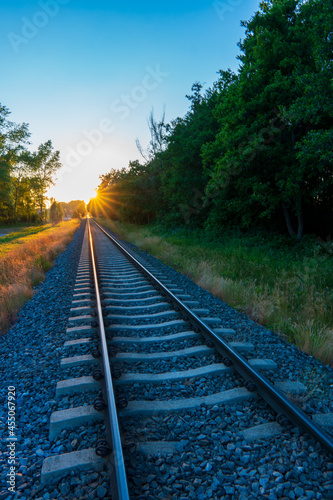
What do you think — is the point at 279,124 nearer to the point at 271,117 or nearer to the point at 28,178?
the point at 271,117

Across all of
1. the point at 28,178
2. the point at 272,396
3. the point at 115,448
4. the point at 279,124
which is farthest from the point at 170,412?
the point at 28,178

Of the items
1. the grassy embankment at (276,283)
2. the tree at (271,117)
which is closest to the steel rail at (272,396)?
the grassy embankment at (276,283)

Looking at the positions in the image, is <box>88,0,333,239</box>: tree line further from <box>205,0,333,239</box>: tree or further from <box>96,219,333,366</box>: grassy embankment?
<box>96,219,333,366</box>: grassy embankment

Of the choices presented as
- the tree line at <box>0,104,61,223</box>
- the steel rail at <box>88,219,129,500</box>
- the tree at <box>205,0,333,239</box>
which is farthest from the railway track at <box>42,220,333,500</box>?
the tree line at <box>0,104,61,223</box>

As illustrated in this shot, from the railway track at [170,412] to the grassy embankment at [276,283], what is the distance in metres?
1.16

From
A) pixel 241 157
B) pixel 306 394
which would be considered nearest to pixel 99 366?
pixel 306 394

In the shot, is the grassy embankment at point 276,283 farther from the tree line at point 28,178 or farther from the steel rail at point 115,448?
the tree line at point 28,178

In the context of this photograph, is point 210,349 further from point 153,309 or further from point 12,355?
point 12,355

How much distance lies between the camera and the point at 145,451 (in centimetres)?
245

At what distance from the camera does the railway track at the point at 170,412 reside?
2221mm

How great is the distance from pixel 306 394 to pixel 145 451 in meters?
1.91

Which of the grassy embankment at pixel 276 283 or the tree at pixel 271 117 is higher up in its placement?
the tree at pixel 271 117

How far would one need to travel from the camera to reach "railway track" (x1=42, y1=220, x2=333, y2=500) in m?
2.22

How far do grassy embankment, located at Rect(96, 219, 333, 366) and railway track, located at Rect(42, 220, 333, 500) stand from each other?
1160mm
